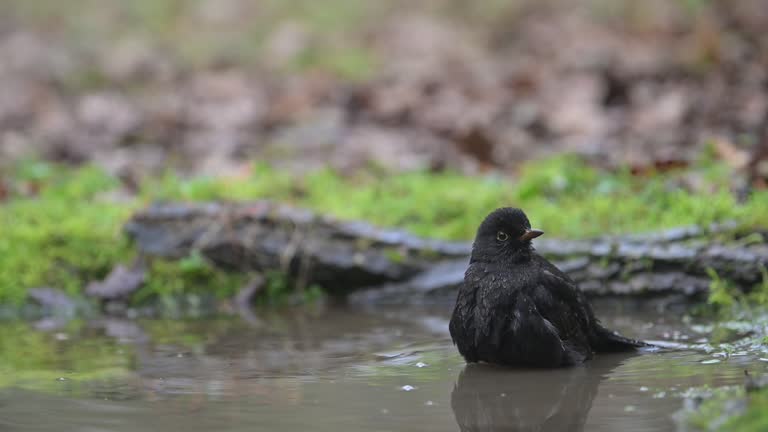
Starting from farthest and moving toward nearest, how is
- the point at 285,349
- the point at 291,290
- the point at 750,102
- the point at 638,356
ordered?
the point at 750,102, the point at 291,290, the point at 285,349, the point at 638,356

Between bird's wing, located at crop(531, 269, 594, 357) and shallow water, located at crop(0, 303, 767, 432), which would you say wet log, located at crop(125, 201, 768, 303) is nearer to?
shallow water, located at crop(0, 303, 767, 432)

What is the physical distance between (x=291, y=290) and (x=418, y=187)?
1.58 meters

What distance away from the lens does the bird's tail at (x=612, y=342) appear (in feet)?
14.8

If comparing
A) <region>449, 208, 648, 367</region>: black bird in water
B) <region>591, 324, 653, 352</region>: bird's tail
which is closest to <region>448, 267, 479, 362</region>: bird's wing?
<region>449, 208, 648, 367</region>: black bird in water

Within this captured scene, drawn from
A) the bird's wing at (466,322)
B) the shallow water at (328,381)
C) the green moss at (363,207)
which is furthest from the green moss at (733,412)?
the green moss at (363,207)

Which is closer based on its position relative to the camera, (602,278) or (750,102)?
(602,278)

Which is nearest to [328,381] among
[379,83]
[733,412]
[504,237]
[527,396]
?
[527,396]

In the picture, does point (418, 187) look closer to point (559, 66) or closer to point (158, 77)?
point (559, 66)

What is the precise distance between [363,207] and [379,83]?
513 centimetres

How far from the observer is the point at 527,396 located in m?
3.78

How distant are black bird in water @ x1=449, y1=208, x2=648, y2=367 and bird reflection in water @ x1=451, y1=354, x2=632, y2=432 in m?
0.08

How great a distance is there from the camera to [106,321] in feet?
20.4

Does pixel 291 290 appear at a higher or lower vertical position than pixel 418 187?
lower

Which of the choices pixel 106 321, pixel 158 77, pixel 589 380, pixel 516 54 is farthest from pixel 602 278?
pixel 158 77
